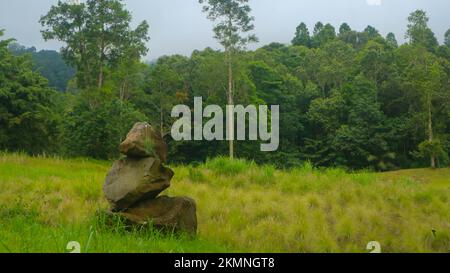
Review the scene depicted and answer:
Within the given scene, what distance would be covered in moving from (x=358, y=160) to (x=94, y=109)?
2594cm

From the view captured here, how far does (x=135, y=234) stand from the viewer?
6.43 m

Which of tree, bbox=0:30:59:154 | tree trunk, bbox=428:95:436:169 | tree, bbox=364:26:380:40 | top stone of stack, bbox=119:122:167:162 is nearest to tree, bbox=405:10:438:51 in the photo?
tree trunk, bbox=428:95:436:169

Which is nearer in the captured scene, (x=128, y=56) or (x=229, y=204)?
(x=229, y=204)

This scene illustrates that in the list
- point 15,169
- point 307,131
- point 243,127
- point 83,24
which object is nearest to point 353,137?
point 307,131

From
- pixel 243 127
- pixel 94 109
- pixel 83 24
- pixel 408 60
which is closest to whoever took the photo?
pixel 94 109

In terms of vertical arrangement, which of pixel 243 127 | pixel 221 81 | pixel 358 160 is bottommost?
pixel 358 160

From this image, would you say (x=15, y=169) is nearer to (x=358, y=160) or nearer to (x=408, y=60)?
(x=358, y=160)

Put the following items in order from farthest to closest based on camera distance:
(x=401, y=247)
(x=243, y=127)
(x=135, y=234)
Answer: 1. (x=243, y=127)
2. (x=401, y=247)
3. (x=135, y=234)

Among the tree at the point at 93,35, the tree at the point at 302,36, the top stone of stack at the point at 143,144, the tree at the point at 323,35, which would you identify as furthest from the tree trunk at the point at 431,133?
the tree at the point at 302,36

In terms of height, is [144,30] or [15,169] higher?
[144,30]

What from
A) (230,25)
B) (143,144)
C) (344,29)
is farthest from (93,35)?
(344,29)

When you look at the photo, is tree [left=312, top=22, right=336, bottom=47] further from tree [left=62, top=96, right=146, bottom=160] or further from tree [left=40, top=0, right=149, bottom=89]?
tree [left=62, top=96, right=146, bottom=160]

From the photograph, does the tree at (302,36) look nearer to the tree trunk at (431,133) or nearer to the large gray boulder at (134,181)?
the tree trunk at (431,133)

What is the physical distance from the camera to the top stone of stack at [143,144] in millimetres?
7465
